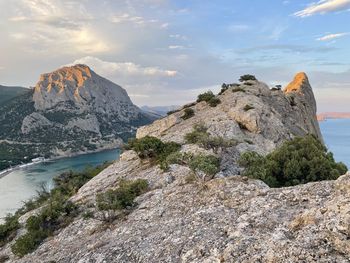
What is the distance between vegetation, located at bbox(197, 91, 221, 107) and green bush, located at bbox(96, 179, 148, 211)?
32.6 meters

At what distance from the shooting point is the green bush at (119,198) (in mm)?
26312

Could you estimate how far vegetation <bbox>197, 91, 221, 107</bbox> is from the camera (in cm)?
6002

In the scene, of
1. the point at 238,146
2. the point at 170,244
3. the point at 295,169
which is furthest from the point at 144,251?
the point at 238,146

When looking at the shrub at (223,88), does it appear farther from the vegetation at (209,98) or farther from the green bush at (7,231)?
the green bush at (7,231)

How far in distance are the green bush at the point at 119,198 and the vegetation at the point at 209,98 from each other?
32641 millimetres

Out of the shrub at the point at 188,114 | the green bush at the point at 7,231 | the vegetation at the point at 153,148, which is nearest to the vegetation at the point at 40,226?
the green bush at the point at 7,231

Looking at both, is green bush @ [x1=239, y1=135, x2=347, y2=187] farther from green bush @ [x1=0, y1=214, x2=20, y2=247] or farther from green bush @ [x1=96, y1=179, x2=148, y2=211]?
green bush @ [x1=0, y1=214, x2=20, y2=247]

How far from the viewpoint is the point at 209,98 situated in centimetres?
6362

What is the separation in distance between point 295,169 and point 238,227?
1519 centimetres

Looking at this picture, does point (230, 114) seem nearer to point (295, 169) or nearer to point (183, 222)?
Result: point (295, 169)

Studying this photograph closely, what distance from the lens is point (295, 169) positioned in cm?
3064

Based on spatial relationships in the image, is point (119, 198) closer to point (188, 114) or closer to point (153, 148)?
point (153, 148)

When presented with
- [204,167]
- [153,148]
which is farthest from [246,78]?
[204,167]

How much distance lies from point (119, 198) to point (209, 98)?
3956cm
